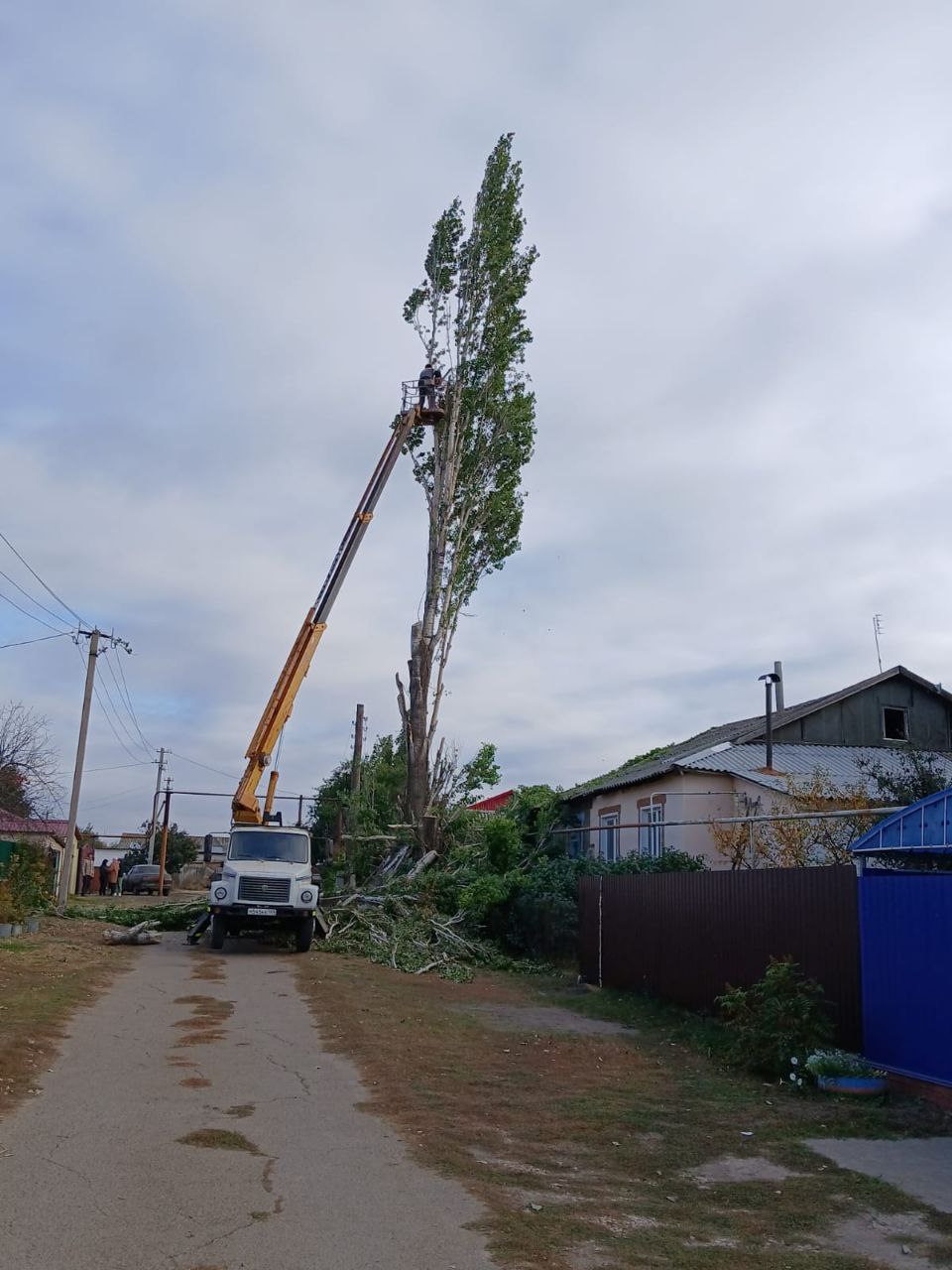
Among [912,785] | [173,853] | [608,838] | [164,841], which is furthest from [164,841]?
[912,785]

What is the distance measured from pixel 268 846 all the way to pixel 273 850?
0.45 feet

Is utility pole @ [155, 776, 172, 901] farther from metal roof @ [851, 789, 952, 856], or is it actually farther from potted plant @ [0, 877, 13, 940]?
metal roof @ [851, 789, 952, 856]

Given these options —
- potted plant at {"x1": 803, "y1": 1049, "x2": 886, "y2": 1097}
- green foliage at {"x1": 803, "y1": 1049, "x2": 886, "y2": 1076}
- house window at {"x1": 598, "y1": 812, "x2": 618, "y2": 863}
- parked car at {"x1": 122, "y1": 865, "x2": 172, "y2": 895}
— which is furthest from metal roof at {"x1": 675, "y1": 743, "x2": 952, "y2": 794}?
parked car at {"x1": 122, "y1": 865, "x2": 172, "y2": 895}

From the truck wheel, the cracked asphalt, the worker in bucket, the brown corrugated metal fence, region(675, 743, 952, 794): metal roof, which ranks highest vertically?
the worker in bucket

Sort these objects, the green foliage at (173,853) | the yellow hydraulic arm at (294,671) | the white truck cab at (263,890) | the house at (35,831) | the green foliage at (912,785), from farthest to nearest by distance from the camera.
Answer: the green foliage at (173,853), the house at (35,831), the yellow hydraulic arm at (294,671), the white truck cab at (263,890), the green foliage at (912,785)

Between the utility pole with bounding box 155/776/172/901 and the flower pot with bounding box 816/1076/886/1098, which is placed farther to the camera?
the utility pole with bounding box 155/776/172/901

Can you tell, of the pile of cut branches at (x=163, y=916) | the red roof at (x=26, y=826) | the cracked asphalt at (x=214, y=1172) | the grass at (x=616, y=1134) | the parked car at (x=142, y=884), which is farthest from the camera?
the parked car at (x=142, y=884)

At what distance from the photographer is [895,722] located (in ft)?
99.0

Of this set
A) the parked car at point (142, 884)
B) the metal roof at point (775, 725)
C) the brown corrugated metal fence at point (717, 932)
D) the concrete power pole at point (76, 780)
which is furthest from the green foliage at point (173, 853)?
the brown corrugated metal fence at point (717, 932)

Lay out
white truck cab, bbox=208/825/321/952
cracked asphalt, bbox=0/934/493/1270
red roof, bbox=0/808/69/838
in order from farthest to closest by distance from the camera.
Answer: red roof, bbox=0/808/69/838 → white truck cab, bbox=208/825/321/952 → cracked asphalt, bbox=0/934/493/1270

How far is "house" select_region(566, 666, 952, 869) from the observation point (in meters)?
24.0

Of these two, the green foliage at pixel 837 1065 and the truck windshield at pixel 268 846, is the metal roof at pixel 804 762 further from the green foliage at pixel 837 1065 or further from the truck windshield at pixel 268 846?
the green foliage at pixel 837 1065

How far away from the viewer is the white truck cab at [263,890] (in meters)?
20.5

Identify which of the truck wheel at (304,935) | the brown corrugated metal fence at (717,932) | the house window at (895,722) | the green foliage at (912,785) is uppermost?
the house window at (895,722)
